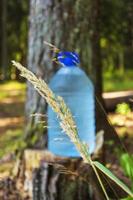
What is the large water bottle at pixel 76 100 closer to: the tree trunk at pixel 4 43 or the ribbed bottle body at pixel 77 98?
the ribbed bottle body at pixel 77 98

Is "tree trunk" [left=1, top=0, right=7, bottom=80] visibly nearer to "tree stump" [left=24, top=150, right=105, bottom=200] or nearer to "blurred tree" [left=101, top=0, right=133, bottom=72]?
"blurred tree" [left=101, top=0, right=133, bottom=72]

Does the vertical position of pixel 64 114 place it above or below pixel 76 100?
above

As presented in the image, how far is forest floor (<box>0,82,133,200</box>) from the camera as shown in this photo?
4.88 meters

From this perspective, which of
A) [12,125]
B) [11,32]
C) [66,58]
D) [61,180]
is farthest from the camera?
[11,32]

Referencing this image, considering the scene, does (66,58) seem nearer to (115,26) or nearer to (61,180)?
(61,180)

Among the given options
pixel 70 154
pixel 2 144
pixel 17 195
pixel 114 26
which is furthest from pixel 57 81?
pixel 114 26

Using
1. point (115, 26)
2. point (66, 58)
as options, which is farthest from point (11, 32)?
point (66, 58)

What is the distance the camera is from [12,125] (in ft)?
28.6

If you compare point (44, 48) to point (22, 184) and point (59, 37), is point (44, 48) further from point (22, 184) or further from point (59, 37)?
point (22, 184)

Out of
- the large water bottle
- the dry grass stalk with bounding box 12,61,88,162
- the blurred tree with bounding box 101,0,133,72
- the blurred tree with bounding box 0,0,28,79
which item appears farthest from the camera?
the blurred tree with bounding box 0,0,28,79

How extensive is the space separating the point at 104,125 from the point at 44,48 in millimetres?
1256

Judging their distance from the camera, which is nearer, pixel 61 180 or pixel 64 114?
pixel 64 114

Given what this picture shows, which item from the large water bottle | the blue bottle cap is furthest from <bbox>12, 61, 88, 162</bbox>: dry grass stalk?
the large water bottle

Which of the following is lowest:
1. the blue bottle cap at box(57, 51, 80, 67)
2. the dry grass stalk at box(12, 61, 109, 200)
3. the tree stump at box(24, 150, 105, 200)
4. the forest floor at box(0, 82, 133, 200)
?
the forest floor at box(0, 82, 133, 200)
